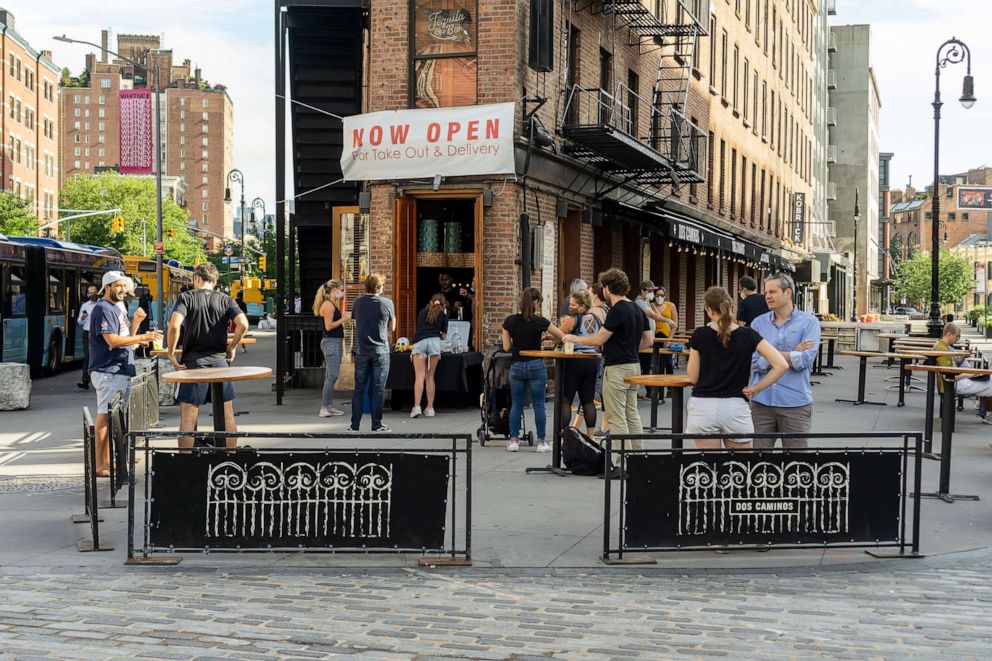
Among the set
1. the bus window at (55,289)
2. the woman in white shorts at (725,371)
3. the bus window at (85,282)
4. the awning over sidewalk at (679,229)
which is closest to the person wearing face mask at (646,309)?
the awning over sidewalk at (679,229)

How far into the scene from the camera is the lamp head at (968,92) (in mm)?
31000

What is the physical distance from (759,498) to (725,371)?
3.17ft

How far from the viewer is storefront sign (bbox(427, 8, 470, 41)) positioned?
17203 millimetres

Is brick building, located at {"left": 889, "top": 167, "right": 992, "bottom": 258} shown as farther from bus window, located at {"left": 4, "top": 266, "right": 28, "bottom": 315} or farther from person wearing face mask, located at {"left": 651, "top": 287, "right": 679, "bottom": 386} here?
bus window, located at {"left": 4, "top": 266, "right": 28, "bottom": 315}

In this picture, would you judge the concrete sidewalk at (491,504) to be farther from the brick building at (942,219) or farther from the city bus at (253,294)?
the brick building at (942,219)

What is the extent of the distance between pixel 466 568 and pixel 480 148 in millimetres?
10528

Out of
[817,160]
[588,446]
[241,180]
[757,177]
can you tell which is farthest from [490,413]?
[817,160]

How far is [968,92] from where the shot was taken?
3102 cm

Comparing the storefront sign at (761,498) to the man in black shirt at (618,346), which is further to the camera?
the man in black shirt at (618,346)

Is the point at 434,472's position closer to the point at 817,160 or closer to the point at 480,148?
the point at 480,148

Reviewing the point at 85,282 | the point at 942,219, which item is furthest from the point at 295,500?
the point at 942,219

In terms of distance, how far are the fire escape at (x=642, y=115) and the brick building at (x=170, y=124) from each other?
146m

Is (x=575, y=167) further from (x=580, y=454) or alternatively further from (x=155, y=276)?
(x=155, y=276)

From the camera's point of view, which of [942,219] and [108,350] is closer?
[108,350]
